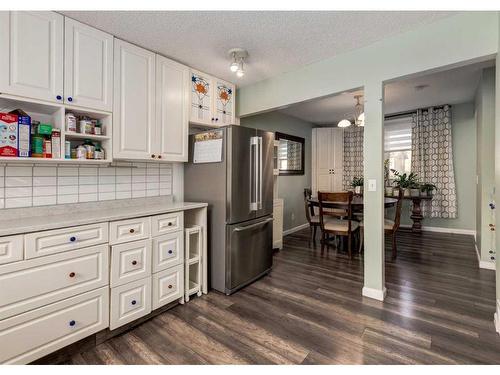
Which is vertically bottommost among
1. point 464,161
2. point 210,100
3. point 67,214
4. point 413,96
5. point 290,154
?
point 67,214

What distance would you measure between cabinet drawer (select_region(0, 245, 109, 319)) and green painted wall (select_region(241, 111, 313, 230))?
3140 mm

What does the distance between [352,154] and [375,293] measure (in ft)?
13.0

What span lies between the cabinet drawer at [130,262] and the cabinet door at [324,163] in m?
4.44

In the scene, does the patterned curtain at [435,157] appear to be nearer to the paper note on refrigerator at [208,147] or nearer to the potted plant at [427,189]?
the potted plant at [427,189]

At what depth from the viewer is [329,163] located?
5.73 metres

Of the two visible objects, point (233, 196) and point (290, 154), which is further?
point (290, 154)

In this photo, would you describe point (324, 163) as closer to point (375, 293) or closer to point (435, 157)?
point (435, 157)

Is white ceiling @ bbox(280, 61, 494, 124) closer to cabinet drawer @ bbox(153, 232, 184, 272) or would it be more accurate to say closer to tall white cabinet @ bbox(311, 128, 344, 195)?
tall white cabinet @ bbox(311, 128, 344, 195)

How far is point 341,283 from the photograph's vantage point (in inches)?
106

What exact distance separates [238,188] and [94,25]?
1766 mm

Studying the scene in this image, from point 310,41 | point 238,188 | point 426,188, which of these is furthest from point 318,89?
point 426,188

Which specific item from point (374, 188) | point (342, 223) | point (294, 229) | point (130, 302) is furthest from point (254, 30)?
point (294, 229)

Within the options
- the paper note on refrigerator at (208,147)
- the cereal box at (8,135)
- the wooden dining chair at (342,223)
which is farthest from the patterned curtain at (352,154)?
→ the cereal box at (8,135)
